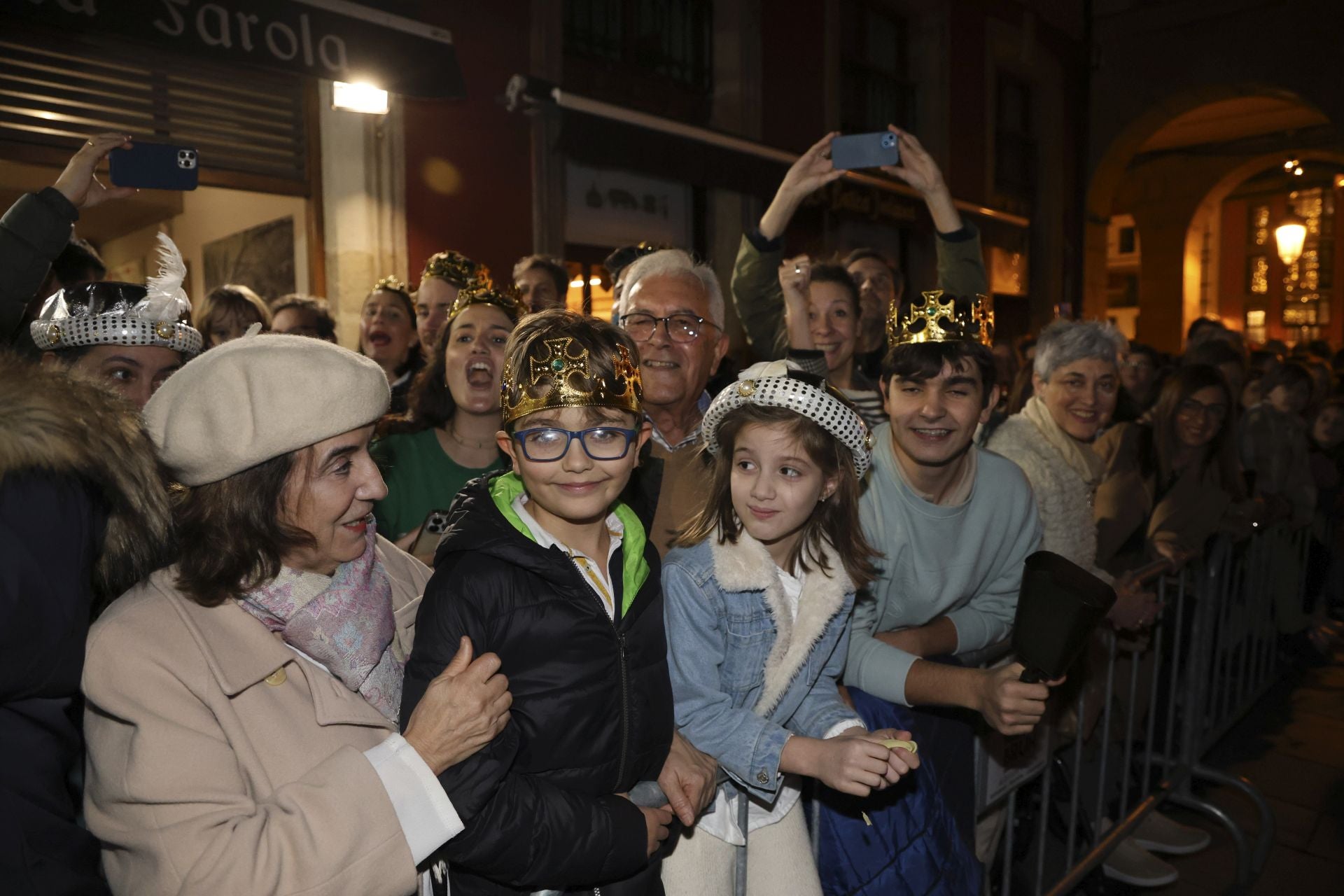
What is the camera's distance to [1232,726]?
195 inches

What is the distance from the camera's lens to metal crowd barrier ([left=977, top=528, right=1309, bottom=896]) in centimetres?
275

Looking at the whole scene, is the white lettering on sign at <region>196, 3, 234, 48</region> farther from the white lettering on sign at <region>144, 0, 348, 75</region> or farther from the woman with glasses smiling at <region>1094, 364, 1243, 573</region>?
the woman with glasses smiling at <region>1094, 364, 1243, 573</region>

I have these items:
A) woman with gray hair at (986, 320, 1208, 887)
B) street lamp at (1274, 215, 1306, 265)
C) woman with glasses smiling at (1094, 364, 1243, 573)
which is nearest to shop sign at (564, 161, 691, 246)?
woman with glasses smiling at (1094, 364, 1243, 573)

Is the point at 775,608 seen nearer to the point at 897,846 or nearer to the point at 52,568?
the point at 897,846

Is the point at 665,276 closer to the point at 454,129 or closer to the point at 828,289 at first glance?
the point at 828,289

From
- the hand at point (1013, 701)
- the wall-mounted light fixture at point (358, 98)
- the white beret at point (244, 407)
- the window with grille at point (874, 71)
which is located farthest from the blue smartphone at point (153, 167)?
the window with grille at point (874, 71)

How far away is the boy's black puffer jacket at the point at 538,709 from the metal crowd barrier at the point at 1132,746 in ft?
4.23

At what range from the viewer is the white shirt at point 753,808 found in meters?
2.00

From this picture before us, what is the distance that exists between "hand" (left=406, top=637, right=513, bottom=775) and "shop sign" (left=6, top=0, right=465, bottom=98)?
16.6 ft

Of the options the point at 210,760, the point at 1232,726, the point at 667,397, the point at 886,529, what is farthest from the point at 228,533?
the point at 1232,726

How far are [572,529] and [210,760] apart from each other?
80cm

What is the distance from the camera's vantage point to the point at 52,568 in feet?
4.21

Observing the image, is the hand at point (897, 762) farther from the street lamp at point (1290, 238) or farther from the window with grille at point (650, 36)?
the street lamp at point (1290, 238)

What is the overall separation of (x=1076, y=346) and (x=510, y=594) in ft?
9.56
